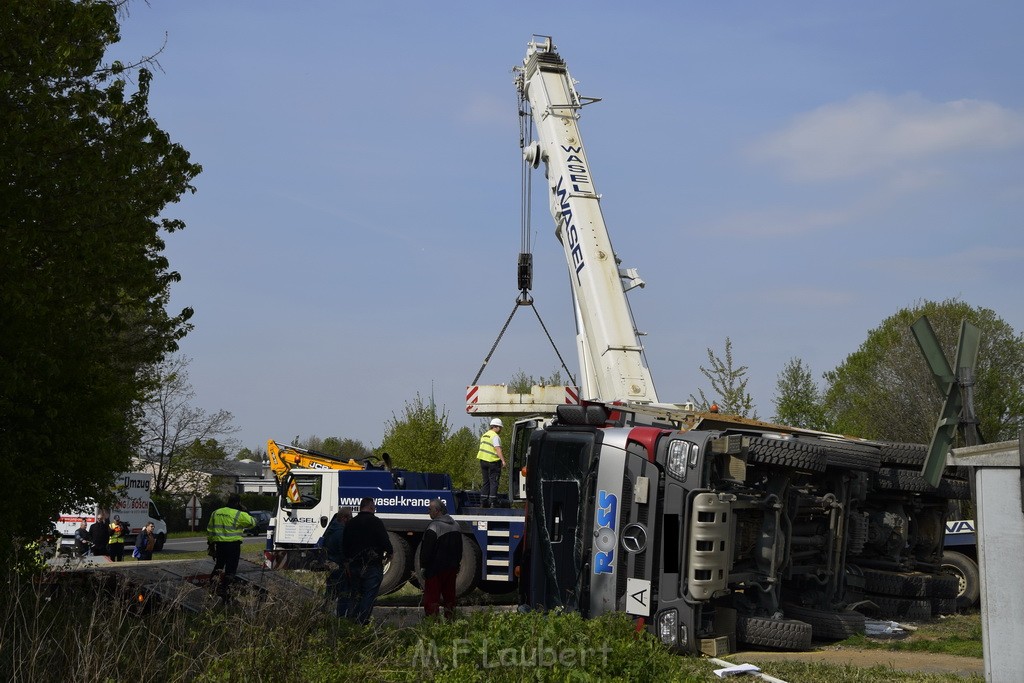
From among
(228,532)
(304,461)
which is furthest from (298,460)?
(228,532)

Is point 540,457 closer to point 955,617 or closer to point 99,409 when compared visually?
point 99,409

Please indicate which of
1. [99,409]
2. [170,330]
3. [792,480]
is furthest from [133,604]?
[792,480]


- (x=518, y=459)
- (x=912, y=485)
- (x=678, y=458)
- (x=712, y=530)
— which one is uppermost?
(x=518, y=459)

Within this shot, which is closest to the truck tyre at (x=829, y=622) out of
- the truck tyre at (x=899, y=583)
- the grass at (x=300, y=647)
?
the truck tyre at (x=899, y=583)

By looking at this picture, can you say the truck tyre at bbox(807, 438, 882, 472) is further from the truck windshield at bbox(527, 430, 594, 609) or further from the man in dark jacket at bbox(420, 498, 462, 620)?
the man in dark jacket at bbox(420, 498, 462, 620)

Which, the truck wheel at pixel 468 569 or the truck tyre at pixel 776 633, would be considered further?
the truck wheel at pixel 468 569

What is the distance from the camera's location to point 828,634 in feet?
36.7

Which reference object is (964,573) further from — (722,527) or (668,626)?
(668,626)

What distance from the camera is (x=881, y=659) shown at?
404 inches

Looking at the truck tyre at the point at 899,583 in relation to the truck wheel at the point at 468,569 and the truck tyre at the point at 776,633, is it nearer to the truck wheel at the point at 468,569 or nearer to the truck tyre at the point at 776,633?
the truck tyre at the point at 776,633

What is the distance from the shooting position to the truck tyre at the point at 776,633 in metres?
10.4

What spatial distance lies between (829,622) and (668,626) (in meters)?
2.07

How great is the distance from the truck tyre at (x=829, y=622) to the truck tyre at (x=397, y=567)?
19.0 feet

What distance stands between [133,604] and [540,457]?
4489 millimetres
